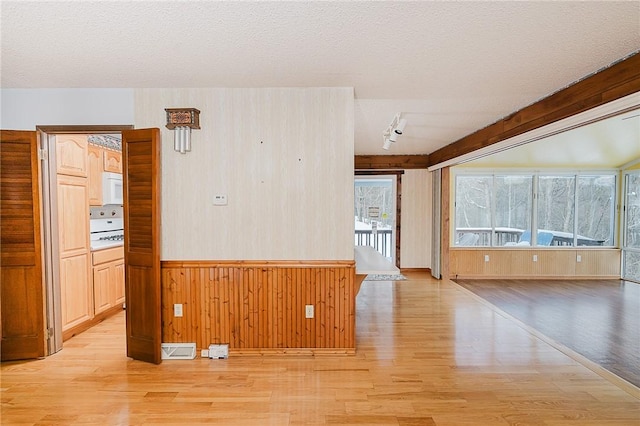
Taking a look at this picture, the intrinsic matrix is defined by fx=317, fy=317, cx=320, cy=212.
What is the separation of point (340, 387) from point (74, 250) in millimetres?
3198

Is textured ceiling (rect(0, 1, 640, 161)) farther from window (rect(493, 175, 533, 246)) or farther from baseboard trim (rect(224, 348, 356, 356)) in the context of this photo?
window (rect(493, 175, 533, 246))

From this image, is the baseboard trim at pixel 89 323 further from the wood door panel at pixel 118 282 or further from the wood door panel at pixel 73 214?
the wood door panel at pixel 73 214

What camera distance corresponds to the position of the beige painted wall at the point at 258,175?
3008mm

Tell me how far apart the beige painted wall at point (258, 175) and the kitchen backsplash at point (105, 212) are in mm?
2141

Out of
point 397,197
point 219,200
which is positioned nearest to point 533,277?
point 397,197

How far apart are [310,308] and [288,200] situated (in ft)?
3.47

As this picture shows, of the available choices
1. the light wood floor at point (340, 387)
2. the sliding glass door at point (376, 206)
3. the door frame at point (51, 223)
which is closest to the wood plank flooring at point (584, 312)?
the light wood floor at point (340, 387)

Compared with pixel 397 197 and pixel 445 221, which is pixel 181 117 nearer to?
pixel 397 197

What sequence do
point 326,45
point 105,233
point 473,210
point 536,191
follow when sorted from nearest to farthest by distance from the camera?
point 326,45 → point 105,233 → point 536,191 → point 473,210

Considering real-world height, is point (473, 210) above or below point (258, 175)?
below

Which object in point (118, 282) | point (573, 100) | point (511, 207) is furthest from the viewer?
point (511, 207)

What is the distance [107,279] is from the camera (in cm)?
401

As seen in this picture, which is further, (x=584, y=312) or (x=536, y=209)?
(x=536, y=209)

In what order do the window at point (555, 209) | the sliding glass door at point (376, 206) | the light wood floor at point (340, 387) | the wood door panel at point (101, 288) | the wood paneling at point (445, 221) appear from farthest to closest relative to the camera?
the sliding glass door at point (376, 206), the window at point (555, 209), the wood paneling at point (445, 221), the wood door panel at point (101, 288), the light wood floor at point (340, 387)
